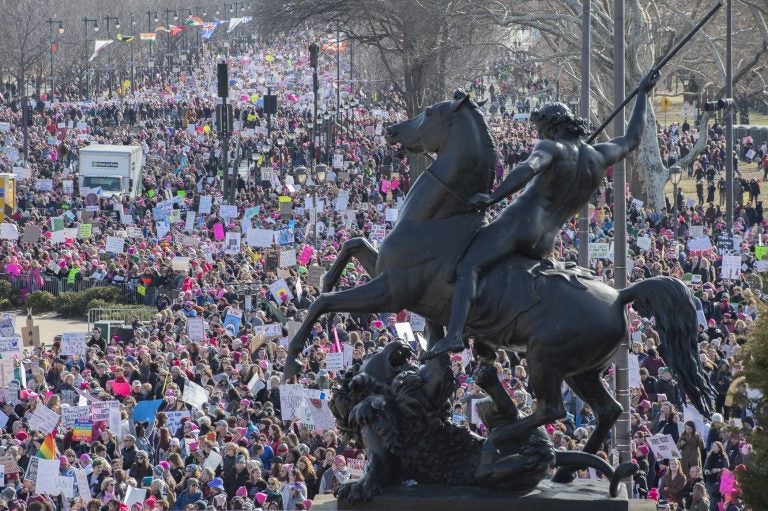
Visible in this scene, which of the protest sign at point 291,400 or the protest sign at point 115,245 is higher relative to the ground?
the protest sign at point 115,245

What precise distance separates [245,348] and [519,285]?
41.4ft

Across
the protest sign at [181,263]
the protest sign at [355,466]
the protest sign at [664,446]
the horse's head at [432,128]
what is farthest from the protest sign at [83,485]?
the protest sign at [181,263]

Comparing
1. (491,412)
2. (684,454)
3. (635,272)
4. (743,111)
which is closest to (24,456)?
(684,454)

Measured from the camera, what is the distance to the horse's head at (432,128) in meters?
11.8

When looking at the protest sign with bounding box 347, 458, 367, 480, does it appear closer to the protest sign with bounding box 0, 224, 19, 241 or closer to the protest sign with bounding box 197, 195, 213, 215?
the protest sign with bounding box 0, 224, 19, 241

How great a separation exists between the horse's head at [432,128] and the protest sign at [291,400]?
24.2ft

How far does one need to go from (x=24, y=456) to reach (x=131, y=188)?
112 feet

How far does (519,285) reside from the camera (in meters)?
11.4

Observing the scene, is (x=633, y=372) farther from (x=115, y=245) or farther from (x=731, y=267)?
(x=115, y=245)

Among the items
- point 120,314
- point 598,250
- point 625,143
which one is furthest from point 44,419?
point 120,314

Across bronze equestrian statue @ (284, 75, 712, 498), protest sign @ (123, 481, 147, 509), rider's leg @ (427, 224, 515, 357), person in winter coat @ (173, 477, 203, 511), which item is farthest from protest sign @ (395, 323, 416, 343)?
rider's leg @ (427, 224, 515, 357)

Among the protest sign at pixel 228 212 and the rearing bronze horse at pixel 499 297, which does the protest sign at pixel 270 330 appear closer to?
the rearing bronze horse at pixel 499 297

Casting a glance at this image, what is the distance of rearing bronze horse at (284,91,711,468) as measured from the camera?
11336 millimetres

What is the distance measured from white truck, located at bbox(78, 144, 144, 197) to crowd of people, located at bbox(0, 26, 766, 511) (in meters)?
0.64
